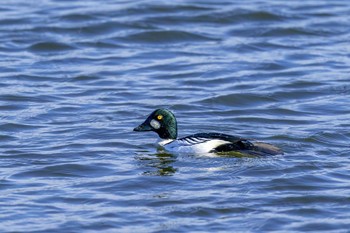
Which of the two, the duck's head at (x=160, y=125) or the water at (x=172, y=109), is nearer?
the water at (x=172, y=109)

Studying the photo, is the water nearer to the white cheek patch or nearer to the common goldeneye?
the common goldeneye

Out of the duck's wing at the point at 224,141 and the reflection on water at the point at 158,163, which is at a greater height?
the duck's wing at the point at 224,141

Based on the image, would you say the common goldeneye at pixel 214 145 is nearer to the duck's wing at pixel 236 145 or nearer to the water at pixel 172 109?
the duck's wing at pixel 236 145

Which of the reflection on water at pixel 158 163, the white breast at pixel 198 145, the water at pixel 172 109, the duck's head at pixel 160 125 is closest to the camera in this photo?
the water at pixel 172 109

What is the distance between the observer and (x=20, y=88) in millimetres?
19328

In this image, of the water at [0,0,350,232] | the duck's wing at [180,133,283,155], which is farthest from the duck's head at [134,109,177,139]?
the duck's wing at [180,133,283,155]

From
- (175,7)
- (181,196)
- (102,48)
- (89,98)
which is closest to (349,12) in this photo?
(175,7)

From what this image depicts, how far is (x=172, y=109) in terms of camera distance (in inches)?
714

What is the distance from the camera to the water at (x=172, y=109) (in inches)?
493

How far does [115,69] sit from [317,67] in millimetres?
3714

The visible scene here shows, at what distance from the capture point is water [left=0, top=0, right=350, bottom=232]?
12523 mm

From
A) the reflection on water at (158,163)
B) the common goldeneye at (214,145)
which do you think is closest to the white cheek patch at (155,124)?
the common goldeneye at (214,145)

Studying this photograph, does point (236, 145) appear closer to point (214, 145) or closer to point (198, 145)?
point (214, 145)

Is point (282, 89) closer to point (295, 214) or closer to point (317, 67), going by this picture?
point (317, 67)
